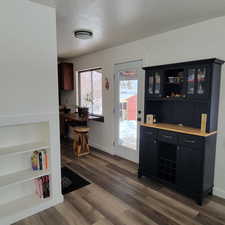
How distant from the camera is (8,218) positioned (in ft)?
6.54

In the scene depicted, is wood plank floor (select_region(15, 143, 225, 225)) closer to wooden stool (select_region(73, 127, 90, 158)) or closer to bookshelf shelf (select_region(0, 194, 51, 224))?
bookshelf shelf (select_region(0, 194, 51, 224))

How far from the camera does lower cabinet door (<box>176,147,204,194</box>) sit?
90.4 inches

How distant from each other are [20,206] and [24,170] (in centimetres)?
43

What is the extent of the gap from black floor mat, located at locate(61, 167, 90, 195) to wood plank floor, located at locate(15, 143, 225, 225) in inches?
4.2

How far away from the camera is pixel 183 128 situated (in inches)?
104

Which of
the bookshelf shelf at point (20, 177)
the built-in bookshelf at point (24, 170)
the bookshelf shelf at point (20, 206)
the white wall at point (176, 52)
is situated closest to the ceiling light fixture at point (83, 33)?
the white wall at point (176, 52)

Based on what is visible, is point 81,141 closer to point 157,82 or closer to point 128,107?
point 128,107

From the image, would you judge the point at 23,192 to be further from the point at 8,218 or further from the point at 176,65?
the point at 176,65

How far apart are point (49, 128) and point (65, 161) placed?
185cm

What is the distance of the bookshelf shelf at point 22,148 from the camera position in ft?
6.53

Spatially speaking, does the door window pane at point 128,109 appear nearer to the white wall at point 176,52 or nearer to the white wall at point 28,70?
the white wall at point 176,52

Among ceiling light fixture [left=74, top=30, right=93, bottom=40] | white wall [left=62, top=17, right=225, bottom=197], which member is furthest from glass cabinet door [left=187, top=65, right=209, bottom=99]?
ceiling light fixture [left=74, top=30, right=93, bottom=40]

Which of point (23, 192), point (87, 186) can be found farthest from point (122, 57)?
point (23, 192)

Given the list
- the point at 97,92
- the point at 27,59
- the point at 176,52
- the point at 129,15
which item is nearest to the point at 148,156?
the point at 176,52
